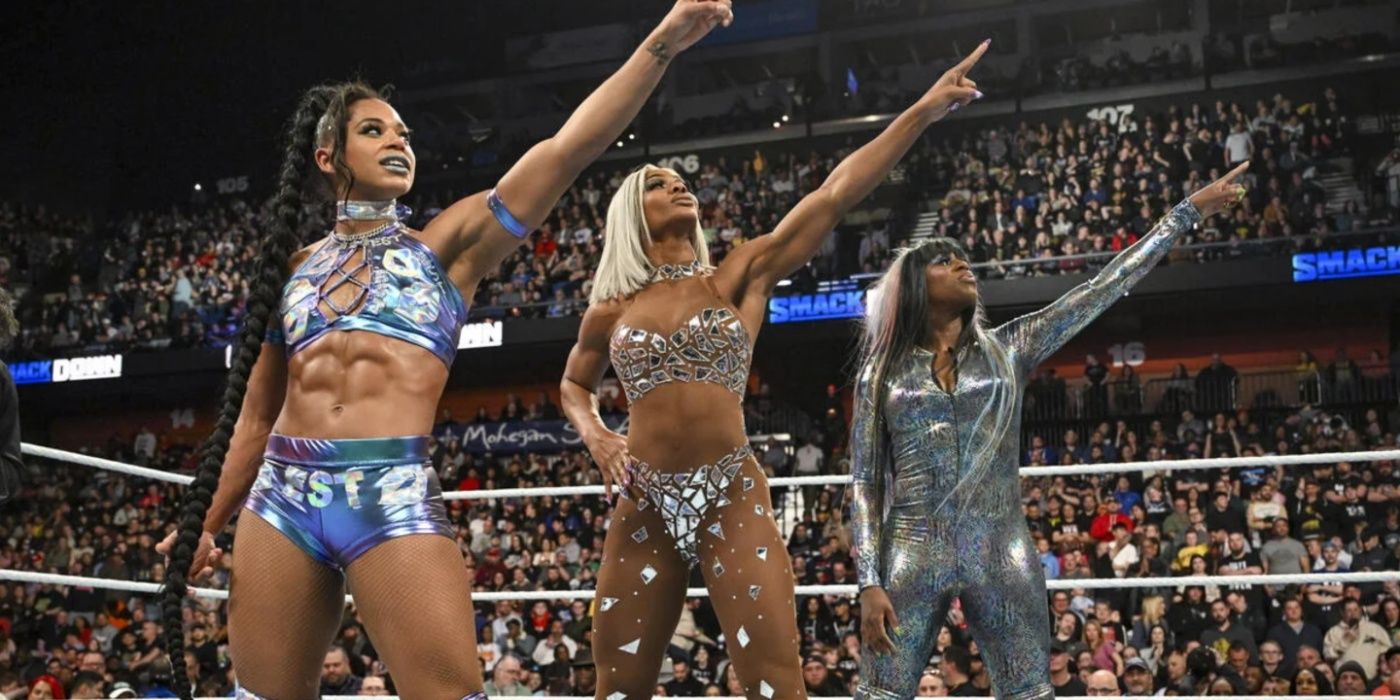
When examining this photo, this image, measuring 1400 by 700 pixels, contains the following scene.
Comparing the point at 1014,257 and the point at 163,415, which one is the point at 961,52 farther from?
the point at 163,415

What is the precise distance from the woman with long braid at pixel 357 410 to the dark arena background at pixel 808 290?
2.06 metres

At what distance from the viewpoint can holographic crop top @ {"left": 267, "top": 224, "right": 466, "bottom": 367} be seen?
224cm

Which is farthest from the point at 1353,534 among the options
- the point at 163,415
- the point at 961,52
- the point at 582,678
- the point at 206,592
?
the point at 163,415

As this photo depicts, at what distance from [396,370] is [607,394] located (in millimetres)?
15770

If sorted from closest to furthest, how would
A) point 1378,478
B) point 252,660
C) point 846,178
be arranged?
point 252,660, point 846,178, point 1378,478

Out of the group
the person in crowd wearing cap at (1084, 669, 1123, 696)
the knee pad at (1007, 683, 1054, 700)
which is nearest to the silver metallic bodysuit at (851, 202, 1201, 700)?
the knee pad at (1007, 683, 1054, 700)

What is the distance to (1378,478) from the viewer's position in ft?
35.2

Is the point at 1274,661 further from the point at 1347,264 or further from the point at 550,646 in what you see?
the point at 1347,264

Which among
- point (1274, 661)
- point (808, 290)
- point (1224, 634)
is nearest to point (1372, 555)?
point (1224, 634)

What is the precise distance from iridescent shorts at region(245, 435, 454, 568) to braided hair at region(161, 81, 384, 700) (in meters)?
0.13

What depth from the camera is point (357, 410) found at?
2.18m

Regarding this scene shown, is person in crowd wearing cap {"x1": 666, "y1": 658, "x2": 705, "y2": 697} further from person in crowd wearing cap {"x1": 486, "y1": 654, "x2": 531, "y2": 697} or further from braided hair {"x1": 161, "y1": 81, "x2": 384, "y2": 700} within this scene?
braided hair {"x1": 161, "y1": 81, "x2": 384, "y2": 700}

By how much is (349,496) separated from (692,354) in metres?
1.16

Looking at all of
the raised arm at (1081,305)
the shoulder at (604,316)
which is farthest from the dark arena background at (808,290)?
the shoulder at (604,316)
